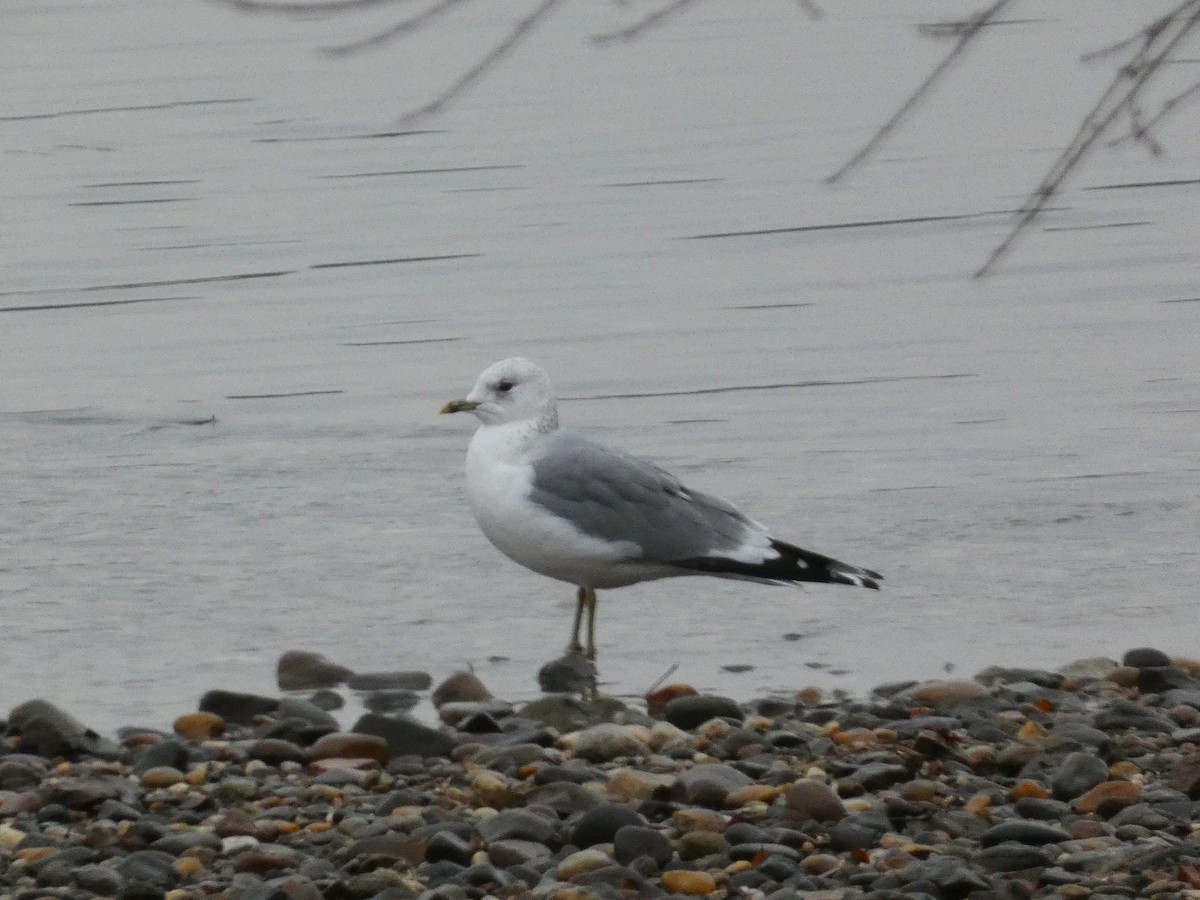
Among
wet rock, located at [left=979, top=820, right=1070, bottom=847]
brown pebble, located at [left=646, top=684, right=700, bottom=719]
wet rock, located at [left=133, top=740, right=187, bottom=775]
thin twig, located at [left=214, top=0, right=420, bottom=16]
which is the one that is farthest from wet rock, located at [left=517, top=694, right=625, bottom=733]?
thin twig, located at [left=214, top=0, right=420, bottom=16]

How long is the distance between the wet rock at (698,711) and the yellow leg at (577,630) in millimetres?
1056

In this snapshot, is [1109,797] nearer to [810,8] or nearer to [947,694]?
[947,694]

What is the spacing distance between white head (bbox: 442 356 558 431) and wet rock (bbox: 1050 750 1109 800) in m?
2.86

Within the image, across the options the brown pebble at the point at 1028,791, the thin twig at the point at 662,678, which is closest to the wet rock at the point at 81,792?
the thin twig at the point at 662,678

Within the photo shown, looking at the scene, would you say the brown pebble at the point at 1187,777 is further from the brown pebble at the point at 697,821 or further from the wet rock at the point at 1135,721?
the brown pebble at the point at 697,821

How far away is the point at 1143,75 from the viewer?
3281 mm

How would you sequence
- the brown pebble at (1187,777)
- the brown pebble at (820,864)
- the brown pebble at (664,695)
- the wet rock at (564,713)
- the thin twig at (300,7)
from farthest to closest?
the brown pebble at (664,695), the wet rock at (564,713), the brown pebble at (1187,777), the brown pebble at (820,864), the thin twig at (300,7)

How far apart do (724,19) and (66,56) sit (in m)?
6.72

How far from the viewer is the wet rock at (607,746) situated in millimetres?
5984

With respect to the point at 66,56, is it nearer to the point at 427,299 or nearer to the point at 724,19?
the point at 724,19

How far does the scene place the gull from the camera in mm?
7500

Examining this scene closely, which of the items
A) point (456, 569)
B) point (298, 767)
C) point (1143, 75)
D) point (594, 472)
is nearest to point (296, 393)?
point (456, 569)

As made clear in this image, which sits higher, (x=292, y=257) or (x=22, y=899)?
(x=292, y=257)

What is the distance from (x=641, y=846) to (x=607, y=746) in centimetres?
102
